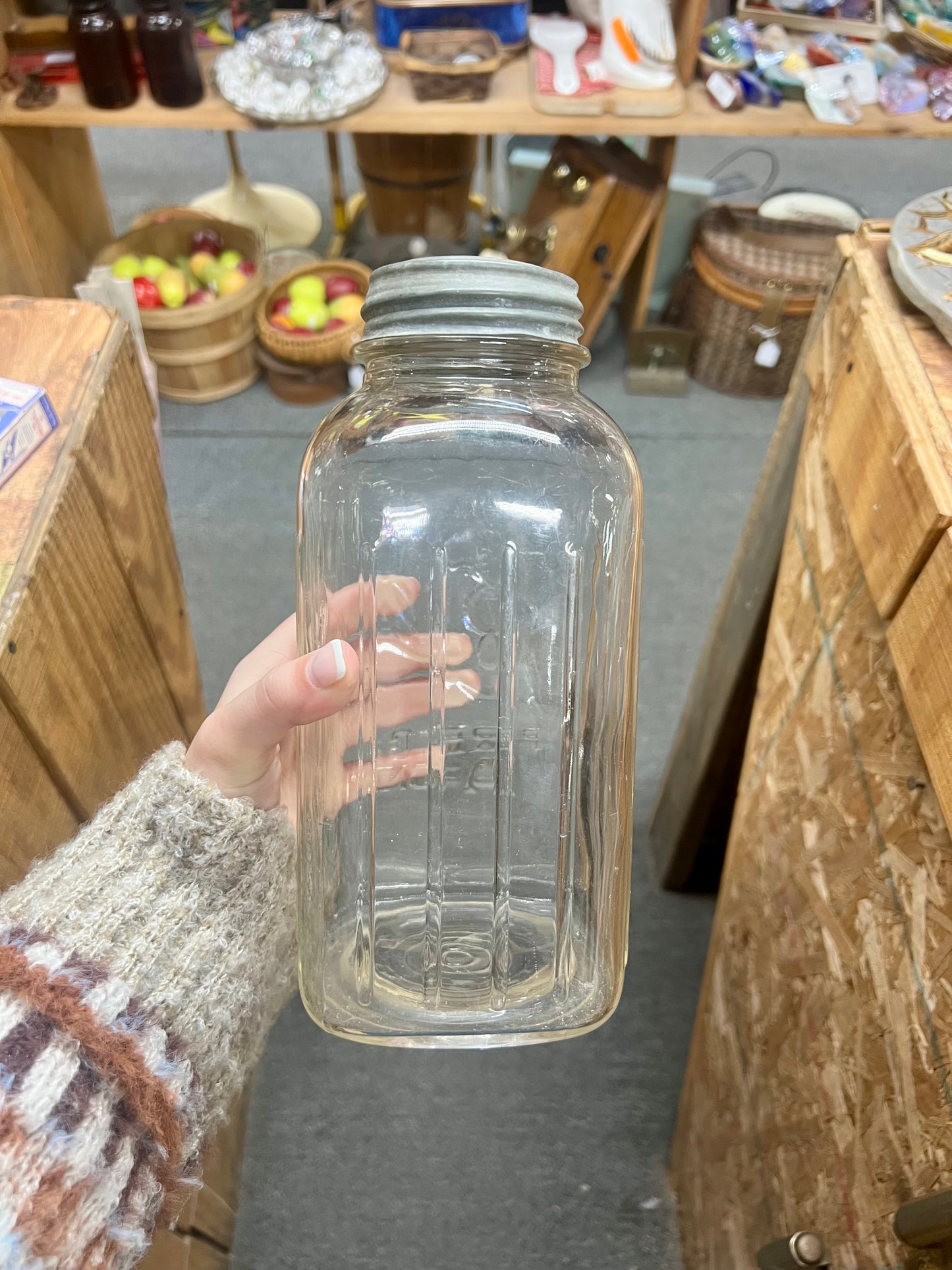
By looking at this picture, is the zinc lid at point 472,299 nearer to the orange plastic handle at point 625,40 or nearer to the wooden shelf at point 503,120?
the wooden shelf at point 503,120

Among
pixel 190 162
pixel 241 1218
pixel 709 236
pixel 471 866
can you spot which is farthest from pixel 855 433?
pixel 190 162

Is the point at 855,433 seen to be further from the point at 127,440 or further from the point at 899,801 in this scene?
the point at 127,440

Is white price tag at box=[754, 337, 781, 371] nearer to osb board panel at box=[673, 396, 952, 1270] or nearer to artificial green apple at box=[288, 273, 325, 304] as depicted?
artificial green apple at box=[288, 273, 325, 304]

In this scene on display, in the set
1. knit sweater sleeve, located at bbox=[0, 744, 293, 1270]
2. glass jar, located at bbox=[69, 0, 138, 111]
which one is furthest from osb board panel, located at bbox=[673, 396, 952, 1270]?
glass jar, located at bbox=[69, 0, 138, 111]

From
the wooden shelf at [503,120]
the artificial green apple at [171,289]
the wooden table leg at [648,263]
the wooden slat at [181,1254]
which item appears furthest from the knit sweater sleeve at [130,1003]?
the wooden table leg at [648,263]

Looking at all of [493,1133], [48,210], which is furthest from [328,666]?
[48,210]

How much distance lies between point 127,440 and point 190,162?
2.79 metres

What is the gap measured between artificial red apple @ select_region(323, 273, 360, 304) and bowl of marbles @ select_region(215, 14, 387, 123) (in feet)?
1.27

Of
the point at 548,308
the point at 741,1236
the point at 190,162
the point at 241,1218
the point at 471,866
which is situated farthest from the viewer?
the point at 190,162

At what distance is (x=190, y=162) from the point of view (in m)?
2.99

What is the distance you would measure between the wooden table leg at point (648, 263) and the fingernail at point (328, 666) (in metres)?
1.87

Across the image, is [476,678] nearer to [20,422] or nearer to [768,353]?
[20,422]

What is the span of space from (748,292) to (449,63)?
82 centimetres

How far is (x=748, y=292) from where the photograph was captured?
1.98m
